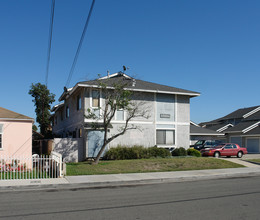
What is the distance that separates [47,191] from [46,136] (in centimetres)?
2477

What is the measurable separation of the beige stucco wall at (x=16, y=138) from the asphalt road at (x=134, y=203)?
23.4 feet

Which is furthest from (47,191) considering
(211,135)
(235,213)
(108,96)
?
(211,135)

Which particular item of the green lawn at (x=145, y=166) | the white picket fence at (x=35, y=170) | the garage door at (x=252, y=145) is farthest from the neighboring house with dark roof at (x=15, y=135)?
the garage door at (x=252, y=145)

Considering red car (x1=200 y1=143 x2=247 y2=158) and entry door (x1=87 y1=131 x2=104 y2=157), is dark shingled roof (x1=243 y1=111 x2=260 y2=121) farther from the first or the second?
entry door (x1=87 y1=131 x2=104 y2=157)

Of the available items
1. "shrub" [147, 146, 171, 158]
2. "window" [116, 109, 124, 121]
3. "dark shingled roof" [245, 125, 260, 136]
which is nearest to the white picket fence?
"window" [116, 109, 124, 121]

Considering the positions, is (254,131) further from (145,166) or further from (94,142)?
(145,166)

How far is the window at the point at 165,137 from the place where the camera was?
24406 mm

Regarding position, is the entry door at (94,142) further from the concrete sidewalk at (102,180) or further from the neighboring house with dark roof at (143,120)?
the concrete sidewalk at (102,180)

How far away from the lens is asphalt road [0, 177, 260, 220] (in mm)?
7090

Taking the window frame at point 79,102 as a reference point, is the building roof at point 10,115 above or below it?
below

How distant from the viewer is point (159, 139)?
24422mm

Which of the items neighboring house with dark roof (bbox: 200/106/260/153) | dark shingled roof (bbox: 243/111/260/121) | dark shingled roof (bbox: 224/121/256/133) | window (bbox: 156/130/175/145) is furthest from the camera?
dark shingled roof (bbox: 243/111/260/121)

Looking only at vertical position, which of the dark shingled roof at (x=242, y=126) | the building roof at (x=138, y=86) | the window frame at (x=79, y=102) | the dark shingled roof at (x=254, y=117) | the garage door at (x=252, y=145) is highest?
the building roof at (x=138, y=86)

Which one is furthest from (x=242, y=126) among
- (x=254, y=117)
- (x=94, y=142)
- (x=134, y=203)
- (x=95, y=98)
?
(x=134, y=203)
